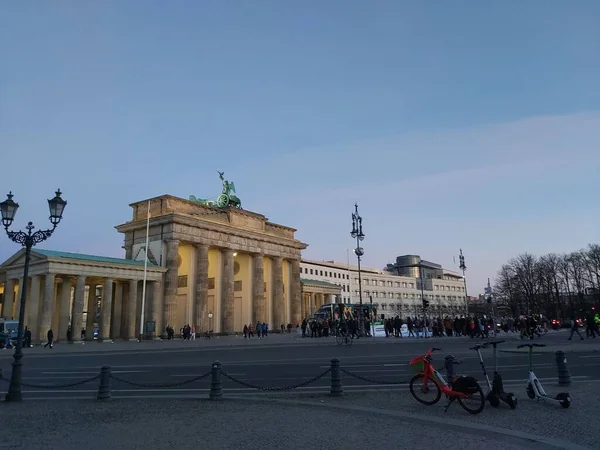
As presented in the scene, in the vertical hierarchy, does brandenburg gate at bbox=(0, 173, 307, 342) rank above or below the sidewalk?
above

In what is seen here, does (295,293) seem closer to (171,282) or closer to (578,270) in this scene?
(171,282)

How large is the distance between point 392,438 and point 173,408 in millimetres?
5251

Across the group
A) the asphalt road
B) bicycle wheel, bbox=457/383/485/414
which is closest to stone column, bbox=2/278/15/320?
the asphalt road

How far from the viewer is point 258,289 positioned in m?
66.6

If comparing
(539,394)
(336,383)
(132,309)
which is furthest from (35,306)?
(539,394)

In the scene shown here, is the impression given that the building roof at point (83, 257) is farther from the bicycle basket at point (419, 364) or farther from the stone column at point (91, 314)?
the bicycle basket at point (419, 364)

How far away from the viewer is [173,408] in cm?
1006

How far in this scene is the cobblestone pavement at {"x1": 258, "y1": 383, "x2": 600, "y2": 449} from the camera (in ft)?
23.7

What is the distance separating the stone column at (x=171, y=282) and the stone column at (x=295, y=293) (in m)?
23.1

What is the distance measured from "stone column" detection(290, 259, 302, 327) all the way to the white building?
132ft

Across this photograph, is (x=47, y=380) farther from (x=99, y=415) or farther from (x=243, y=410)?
(x=243, y=410)

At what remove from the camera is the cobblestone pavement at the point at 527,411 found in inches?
284

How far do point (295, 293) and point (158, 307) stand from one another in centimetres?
2531

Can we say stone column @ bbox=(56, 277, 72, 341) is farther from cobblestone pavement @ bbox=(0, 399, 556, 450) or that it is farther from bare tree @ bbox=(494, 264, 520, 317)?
bare tree @ bbox=(494, 264, 520, 317)
